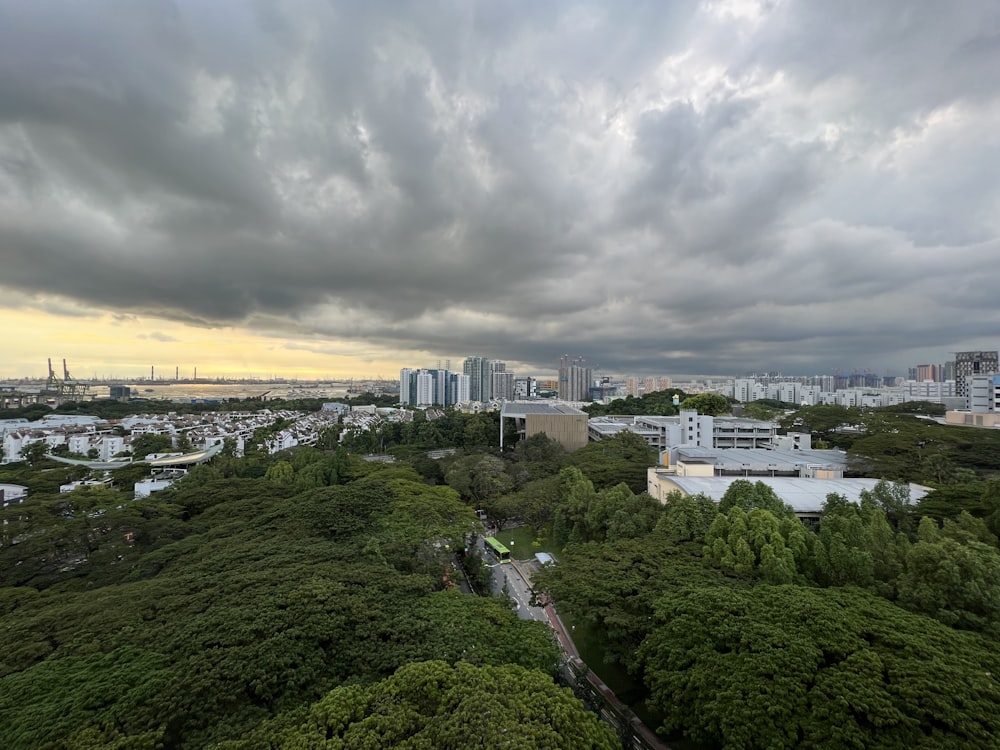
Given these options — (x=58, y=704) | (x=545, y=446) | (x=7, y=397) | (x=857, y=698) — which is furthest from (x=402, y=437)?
(x=7, y=397)

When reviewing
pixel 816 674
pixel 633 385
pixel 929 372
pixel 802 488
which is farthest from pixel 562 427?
pixel 929 372

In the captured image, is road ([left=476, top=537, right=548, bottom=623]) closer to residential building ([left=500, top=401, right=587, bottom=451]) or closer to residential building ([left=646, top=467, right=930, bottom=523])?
residential building ([left=646, top=467, right=930, bottom=523])

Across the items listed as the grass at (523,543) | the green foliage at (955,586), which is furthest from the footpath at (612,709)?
the grass at (523,543)

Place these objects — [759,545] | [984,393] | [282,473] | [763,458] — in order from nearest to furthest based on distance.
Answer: [759,545], [763,458], [282,473], [984,393]

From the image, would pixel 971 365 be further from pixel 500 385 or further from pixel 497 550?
pixel 497 550

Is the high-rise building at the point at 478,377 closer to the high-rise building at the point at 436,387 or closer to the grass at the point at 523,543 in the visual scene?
the high-rise building at the point at 436,387

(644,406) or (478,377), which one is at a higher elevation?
(478,377)
